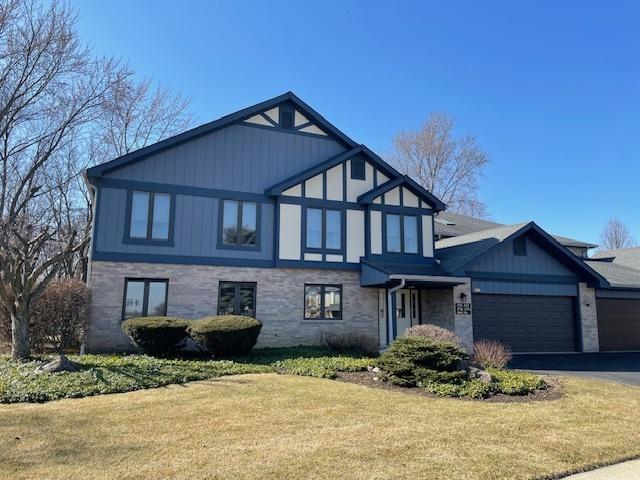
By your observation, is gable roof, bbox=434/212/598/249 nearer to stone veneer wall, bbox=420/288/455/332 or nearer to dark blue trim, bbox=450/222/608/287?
dark blue trim, bbox=450/222/608/287

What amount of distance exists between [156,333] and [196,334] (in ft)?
3.86

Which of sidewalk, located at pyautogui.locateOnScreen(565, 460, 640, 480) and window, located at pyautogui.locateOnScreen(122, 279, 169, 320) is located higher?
window, located at pyautogui.locateOnScreen(122, 279, 169, 320)

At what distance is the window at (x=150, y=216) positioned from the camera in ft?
51.9

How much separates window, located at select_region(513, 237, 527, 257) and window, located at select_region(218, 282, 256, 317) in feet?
33.8

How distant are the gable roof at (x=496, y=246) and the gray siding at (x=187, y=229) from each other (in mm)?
7113

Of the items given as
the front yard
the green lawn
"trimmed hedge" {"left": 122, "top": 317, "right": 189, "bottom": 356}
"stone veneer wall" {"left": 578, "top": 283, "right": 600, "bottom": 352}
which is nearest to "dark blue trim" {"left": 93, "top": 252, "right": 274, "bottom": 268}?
"trimmed hedge" {"left": 122, "top": 317, "right": 189, "bottom": 356}

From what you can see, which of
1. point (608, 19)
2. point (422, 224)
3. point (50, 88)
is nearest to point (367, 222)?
point (422, 224)

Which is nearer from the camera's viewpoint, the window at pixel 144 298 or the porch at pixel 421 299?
the window at pixel 144 298

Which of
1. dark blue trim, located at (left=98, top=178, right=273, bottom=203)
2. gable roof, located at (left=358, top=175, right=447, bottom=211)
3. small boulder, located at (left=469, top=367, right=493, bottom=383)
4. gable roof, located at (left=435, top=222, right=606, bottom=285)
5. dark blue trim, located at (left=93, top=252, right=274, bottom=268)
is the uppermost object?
gable roof, located at (left=358, top=175, right=447, bottom=211)

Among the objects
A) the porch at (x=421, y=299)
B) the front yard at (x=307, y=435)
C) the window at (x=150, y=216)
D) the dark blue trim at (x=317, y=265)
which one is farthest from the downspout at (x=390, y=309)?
the window at (x=150, y=216)

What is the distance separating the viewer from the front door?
19391mm

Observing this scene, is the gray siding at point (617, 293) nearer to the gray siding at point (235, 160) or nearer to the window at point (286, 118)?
the gray siding at point (235, 160)

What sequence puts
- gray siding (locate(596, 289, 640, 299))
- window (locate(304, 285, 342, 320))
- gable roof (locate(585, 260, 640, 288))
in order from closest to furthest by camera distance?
window (locate(304, 285, 342, 320)) < gray siding (locate(596, 289, 640, 299)) < gable roof (locate(585, 260, 640, 288))

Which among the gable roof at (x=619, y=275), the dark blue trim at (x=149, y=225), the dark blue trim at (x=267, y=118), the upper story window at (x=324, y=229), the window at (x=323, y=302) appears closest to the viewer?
the dark blue trim at (x=149, y=225)
